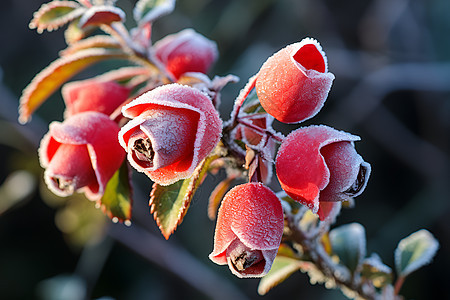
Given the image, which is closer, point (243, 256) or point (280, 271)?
point (243, 256)

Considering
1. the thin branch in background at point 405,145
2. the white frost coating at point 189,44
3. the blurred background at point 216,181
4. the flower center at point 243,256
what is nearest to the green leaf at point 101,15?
the white frost coating at point 189,44

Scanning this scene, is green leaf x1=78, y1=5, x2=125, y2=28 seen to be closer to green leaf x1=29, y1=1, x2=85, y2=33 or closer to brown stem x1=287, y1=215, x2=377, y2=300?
green leaf x1=29, y1=1, x2=85, y2=33

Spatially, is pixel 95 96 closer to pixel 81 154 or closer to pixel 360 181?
pixel 81 154

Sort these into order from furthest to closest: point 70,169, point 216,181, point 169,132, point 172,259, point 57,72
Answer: point 216,181, point 172,259, point 57,72, point 70,169, point 169,132

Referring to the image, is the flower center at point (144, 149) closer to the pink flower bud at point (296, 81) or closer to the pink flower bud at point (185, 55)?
the pink flower bud at point (296, 81)

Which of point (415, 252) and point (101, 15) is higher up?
point (101, 15)

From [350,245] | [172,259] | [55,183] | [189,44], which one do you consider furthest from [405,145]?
[55,183]

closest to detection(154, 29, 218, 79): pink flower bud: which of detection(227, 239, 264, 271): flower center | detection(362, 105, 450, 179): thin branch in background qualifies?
detection(227, 239, 264, 271): flower center

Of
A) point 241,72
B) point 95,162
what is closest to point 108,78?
point 95,162
